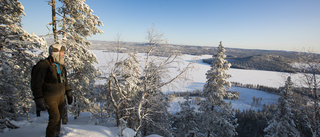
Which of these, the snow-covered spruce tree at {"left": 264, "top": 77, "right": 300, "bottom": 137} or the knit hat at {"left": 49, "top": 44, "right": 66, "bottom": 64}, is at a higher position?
the knit hat at {"left": 49, "top": 44, "right": 66, "bottom": 64}

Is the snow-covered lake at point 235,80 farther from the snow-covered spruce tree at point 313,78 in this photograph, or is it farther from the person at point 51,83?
the person at point 51,83

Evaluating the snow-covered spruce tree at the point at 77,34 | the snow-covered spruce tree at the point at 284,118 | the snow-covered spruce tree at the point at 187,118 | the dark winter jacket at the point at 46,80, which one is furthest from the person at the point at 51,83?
the snow-covered spruce tree at the point at 284,118

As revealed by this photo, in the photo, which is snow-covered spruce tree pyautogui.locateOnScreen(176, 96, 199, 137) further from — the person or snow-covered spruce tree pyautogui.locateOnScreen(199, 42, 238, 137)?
the person

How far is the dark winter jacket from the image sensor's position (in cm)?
279

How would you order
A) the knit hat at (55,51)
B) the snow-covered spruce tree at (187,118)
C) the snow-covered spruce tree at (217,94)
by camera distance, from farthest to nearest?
1. the snow-covered spruce tree at (187,118)
2. the snow-covered spruce tree at (217,94)
3. the knit hat at (55,51)

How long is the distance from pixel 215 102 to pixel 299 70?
6.54 meters

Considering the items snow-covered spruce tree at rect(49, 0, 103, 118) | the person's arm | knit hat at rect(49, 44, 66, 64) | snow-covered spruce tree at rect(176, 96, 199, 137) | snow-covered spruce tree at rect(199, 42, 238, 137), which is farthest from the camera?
snow-covered spruce tree at rect(176, 96, 199, 137)

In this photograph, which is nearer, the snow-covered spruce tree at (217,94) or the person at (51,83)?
the person at (51,83)

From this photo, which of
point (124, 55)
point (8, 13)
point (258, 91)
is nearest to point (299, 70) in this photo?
point (124, 55)

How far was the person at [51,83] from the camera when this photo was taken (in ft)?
9.25

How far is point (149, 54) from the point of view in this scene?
7.73 metres

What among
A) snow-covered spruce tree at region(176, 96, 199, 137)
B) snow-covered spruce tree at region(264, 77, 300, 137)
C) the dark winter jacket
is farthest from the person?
snow-covered spruce tree at region(264, 77, 300, 137)

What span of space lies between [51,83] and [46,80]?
0.39 ft

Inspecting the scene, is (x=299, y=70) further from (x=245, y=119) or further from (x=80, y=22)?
(x=245, y=119)
